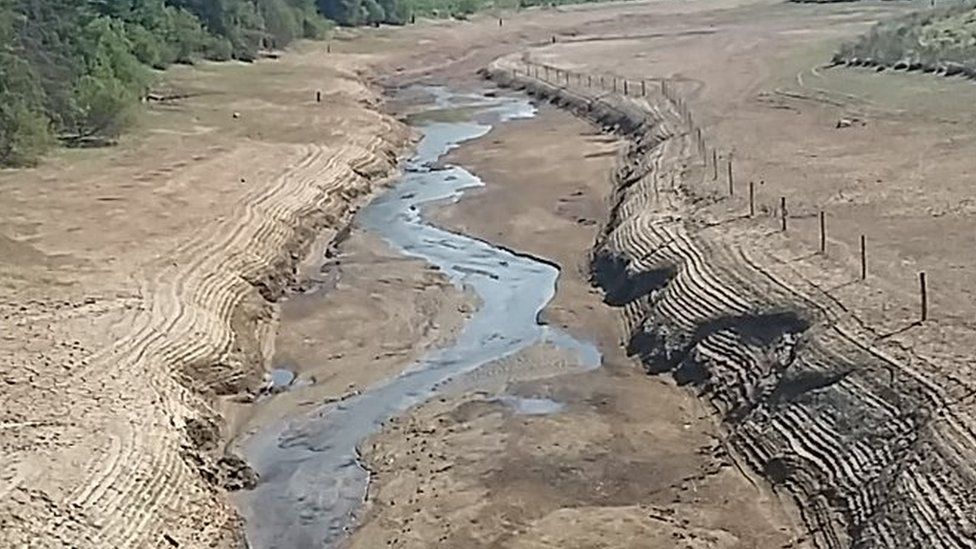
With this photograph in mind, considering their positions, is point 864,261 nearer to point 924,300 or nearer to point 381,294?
point 924,300

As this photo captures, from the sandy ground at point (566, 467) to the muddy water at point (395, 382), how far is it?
51 centimetres

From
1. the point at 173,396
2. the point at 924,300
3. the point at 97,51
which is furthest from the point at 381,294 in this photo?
the point at 97,51

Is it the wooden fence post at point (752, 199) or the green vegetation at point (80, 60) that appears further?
the green vegetation at point (80, 60)

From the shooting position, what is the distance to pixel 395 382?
1268 inches

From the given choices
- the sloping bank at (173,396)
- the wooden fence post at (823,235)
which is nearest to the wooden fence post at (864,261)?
the wooden fence post at (823,235)

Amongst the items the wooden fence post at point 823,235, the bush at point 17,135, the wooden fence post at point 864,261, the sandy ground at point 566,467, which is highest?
the bush at point 17,135

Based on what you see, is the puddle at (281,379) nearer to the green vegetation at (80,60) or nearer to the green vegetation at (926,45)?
the green vegetation at (80,60)

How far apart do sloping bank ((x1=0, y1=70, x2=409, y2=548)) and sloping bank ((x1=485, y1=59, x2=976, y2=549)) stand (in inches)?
351

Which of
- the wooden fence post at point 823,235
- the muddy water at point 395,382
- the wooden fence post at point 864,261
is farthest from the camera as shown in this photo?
the wooden fence post at point 823,235

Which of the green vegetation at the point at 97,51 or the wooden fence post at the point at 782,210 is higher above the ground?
the green vegetation at the point at 97,51

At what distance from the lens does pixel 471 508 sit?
2502cm

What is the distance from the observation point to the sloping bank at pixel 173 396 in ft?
75.6

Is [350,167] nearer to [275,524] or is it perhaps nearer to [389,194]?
[389,194]

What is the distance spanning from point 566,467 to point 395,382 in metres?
6.61
